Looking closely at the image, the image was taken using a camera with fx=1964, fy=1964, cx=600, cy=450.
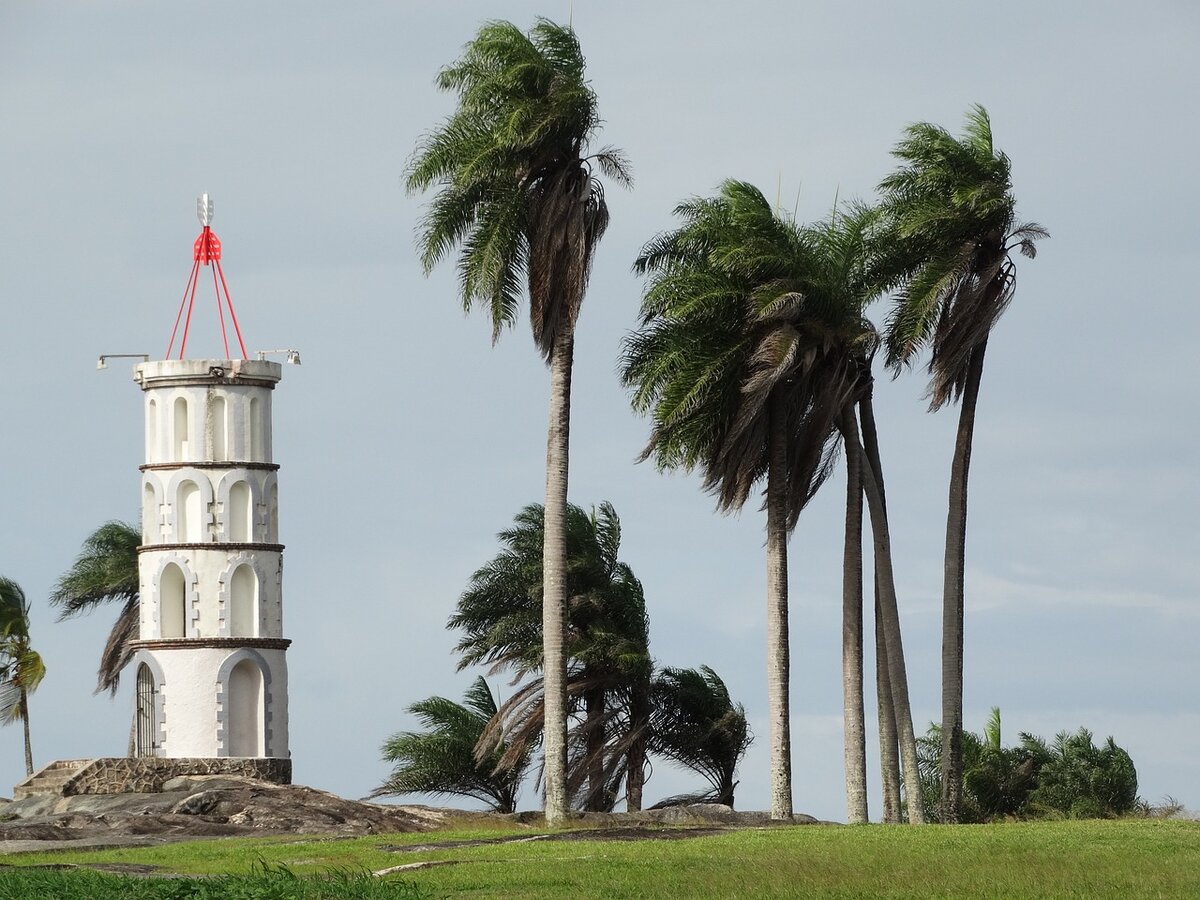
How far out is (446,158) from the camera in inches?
1329

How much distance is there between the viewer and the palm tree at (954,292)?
111 ft

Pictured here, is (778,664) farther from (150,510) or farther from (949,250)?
(150,510)

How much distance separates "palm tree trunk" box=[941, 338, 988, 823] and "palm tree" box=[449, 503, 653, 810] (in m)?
8.16

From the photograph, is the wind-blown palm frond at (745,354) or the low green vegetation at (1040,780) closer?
the wind-blown palm frond at (745,354)

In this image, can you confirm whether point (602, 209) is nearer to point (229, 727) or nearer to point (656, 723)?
point (656, 723)

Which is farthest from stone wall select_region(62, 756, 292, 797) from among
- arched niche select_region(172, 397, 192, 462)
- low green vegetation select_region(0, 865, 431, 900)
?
low green vegetation select_region(0, 865, 431, 900)

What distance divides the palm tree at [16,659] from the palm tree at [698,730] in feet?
62.3

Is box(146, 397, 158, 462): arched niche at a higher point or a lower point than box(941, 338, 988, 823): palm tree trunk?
higher

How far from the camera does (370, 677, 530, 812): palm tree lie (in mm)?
42312

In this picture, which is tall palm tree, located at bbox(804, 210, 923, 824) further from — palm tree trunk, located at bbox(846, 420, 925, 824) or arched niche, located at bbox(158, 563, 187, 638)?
arched niche, located at bbox(158, 563, 187, 638)

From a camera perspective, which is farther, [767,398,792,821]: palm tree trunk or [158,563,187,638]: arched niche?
[158,563,187,638]: arched niche

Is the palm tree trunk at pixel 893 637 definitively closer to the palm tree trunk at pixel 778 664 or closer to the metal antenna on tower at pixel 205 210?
the palm tree trunk at pixel 778 664

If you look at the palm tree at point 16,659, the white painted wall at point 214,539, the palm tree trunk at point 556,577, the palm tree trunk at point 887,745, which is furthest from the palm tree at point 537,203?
the palm tree at point 16,659

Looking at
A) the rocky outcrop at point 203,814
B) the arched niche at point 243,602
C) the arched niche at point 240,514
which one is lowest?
the rocky outcrop at point 203,814
